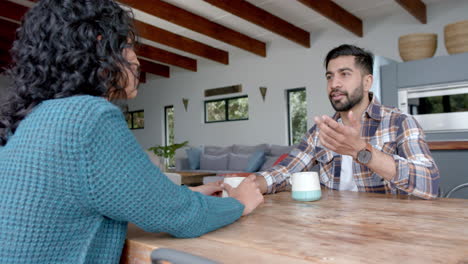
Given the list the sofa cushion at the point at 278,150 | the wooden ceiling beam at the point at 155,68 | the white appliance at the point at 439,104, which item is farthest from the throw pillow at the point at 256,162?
the wooden ceiling beam at the point at 155,68

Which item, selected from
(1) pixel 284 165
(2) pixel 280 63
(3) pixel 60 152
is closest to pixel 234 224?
(3) pixel 60 152

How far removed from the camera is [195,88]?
9164 millimetres

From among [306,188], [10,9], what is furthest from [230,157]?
[306,188]

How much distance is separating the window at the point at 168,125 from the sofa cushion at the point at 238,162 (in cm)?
303

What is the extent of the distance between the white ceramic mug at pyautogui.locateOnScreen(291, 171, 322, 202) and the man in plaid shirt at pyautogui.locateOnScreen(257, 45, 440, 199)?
12 cm

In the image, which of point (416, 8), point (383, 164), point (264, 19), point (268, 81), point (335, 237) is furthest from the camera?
point (268, 81)

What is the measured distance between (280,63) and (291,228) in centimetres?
694

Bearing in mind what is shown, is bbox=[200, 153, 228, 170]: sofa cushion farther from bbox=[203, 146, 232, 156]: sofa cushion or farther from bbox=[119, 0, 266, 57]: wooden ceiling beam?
bbox=[119, 0, 266, 57]: wooden ceiling beam

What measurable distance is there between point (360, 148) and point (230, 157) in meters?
6.28

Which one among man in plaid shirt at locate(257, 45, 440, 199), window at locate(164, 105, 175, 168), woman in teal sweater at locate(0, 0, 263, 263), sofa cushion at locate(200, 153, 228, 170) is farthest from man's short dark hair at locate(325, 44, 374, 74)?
window at locate(164, 105, 175, 168)

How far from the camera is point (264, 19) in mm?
6125

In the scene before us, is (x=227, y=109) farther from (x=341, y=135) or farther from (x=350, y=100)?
(x=341, y=135)

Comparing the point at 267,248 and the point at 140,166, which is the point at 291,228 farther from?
the point at 140,166

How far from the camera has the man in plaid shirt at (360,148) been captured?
45.9 inches
